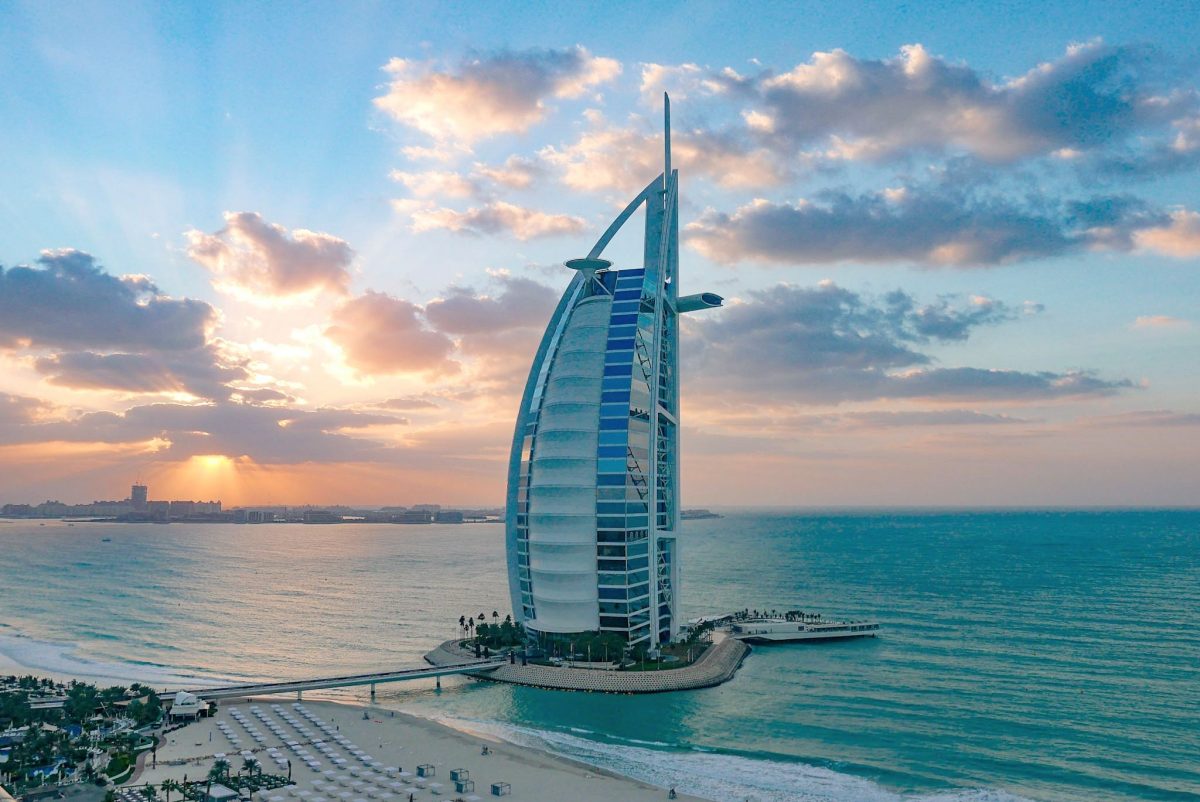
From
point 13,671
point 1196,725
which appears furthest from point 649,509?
point 13,671

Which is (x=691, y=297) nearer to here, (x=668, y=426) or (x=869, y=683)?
(x=668, y=426)

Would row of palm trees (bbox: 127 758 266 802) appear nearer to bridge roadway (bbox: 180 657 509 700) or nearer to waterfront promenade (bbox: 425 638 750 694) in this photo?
bridge roadway (bbox: 180 657 509 700)

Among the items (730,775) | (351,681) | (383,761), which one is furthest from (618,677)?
(383,761)

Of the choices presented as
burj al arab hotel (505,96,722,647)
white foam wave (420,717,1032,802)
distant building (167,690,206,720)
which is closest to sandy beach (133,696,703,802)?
distant building (167,690,206,720)

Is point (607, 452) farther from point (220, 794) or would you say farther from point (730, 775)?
point (220, 794)

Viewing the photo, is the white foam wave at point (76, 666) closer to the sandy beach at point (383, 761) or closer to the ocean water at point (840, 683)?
the ocean water at point (840, 683)

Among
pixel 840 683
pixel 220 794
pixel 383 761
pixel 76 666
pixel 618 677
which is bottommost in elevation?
pixel 76 666

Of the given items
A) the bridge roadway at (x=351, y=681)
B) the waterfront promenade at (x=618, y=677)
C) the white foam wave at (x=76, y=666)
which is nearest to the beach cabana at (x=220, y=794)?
the bridge roadway at (x=351, y=681)
